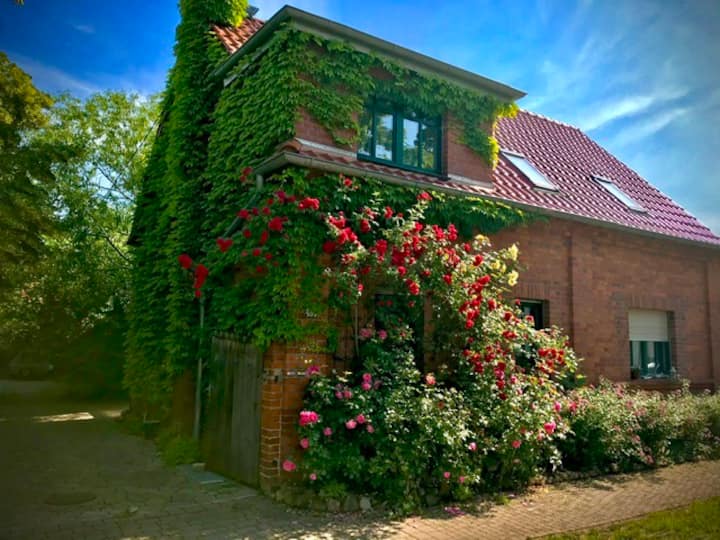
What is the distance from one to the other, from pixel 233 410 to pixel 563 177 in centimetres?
937

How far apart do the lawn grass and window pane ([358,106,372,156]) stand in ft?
19.4

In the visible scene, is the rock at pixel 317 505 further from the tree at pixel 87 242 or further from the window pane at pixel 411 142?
the tree at pixel 87 242

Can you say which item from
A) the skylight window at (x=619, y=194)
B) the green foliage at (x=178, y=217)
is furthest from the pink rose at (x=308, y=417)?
the skylight window at (x=619, y=194)

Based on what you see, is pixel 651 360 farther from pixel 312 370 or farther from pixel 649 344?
pixel 312 370

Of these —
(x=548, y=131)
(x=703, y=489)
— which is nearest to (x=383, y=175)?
(x=703, y=489)

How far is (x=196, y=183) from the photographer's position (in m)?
9.92

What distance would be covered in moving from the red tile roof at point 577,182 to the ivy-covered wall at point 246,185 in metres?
1.57

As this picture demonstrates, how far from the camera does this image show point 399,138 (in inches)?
360

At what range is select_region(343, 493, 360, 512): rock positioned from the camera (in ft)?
20.0

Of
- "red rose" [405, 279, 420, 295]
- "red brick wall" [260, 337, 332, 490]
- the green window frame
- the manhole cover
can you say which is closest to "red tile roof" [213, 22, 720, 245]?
"red rose" [405, 279, 420, 295]

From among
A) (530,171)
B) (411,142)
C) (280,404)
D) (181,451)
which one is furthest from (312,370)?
(530,171)

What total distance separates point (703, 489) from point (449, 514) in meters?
3.82

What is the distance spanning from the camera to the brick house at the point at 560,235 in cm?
762

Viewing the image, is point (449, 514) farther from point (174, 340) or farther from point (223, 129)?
point (223, 129)
